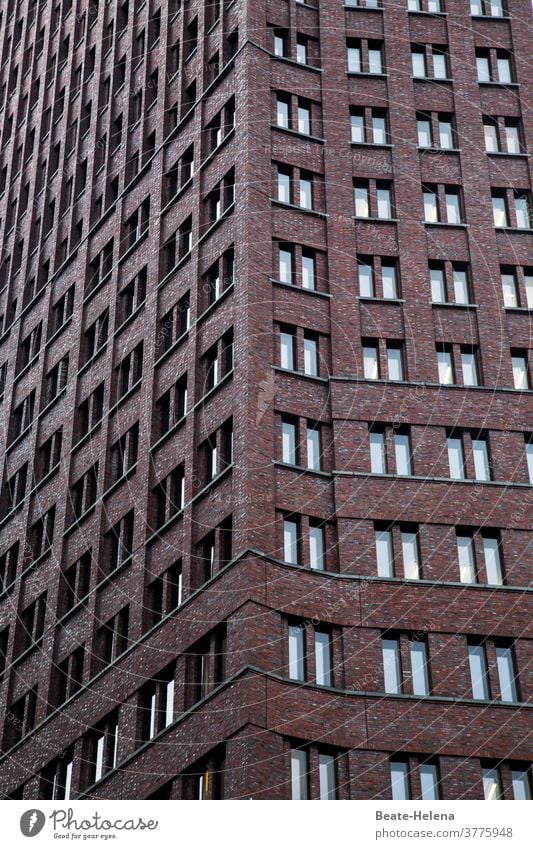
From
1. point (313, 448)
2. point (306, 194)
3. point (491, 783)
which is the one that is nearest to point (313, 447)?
point (313, 448)

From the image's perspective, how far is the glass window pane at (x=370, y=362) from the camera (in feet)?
251

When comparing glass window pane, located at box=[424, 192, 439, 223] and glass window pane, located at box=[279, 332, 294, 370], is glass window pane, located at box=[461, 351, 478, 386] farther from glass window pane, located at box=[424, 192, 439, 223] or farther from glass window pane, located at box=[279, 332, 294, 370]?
glass window pane, located at box=[279, 332, 294, 370]

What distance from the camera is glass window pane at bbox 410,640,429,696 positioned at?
68.5 m

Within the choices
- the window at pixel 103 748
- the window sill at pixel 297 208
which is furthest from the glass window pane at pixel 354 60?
the window at pixel 103 748

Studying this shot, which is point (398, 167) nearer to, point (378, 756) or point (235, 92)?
point (235, 92)

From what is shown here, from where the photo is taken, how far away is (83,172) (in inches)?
3994

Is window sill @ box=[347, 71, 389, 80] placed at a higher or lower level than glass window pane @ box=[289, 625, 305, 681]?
higher

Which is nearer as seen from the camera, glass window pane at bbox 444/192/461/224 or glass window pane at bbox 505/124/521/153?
glass window pane at bbox 444/192/461/224

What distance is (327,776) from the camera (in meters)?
65.8

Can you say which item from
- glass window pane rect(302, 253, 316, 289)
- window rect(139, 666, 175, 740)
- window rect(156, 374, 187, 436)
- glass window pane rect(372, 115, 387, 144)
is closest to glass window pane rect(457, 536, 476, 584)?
window rect(139, 666, 175, 740)

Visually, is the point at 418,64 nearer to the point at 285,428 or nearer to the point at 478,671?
the point at 285,428

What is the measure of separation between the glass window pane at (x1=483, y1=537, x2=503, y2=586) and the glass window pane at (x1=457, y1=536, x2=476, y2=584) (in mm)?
580

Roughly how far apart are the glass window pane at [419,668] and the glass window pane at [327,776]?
4693mm
